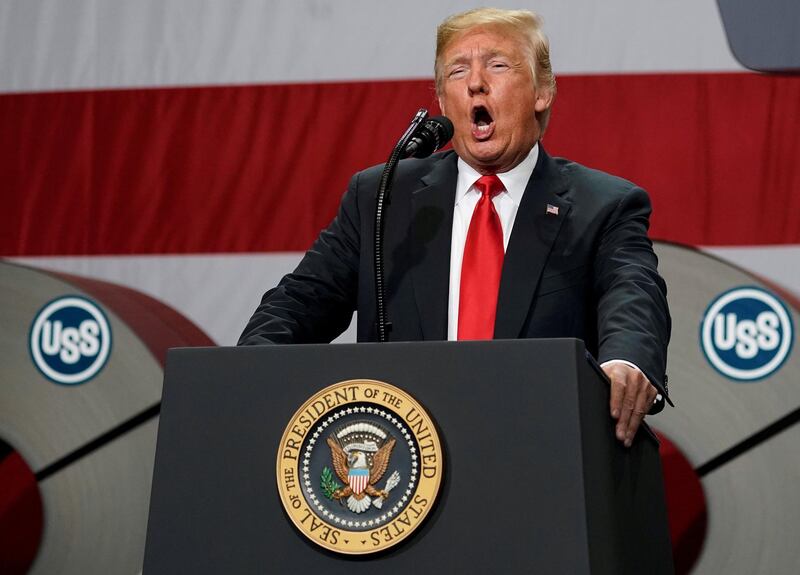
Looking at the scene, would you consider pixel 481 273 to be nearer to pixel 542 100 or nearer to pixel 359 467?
pixel 542 100

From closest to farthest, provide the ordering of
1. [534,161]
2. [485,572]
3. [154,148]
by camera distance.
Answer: [485,572], [534,161], [154,148]

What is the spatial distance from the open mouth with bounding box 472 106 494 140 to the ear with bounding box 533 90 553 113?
0.34ft

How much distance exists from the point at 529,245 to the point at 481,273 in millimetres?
90

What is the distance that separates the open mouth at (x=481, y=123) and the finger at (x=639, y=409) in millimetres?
656

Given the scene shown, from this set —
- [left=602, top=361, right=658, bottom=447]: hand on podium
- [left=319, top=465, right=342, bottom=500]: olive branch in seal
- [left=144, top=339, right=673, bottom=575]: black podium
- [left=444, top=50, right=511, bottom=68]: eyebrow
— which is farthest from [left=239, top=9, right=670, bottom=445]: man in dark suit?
[left=319, top=465, right=342, bottom=500]: olive branch in seal

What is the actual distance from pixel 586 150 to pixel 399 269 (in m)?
1.09

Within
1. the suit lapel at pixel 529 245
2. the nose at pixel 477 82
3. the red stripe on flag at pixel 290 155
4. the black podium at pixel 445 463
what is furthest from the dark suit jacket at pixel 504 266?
the red stripe on flag at pixel 290 155

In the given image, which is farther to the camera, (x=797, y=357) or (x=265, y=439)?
(x=797, y=357)

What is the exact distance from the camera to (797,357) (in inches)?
97.5

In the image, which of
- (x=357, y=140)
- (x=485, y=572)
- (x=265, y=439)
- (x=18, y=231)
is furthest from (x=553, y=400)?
(x=18, y=231)

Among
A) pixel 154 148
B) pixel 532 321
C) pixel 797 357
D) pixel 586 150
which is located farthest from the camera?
pixel 154 148

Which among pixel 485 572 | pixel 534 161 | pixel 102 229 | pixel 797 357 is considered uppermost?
pixel 102 229

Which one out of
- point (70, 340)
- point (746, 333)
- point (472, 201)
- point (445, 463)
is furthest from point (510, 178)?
point (70, 340)

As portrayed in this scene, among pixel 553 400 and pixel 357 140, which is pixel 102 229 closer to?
pixel 357 140
